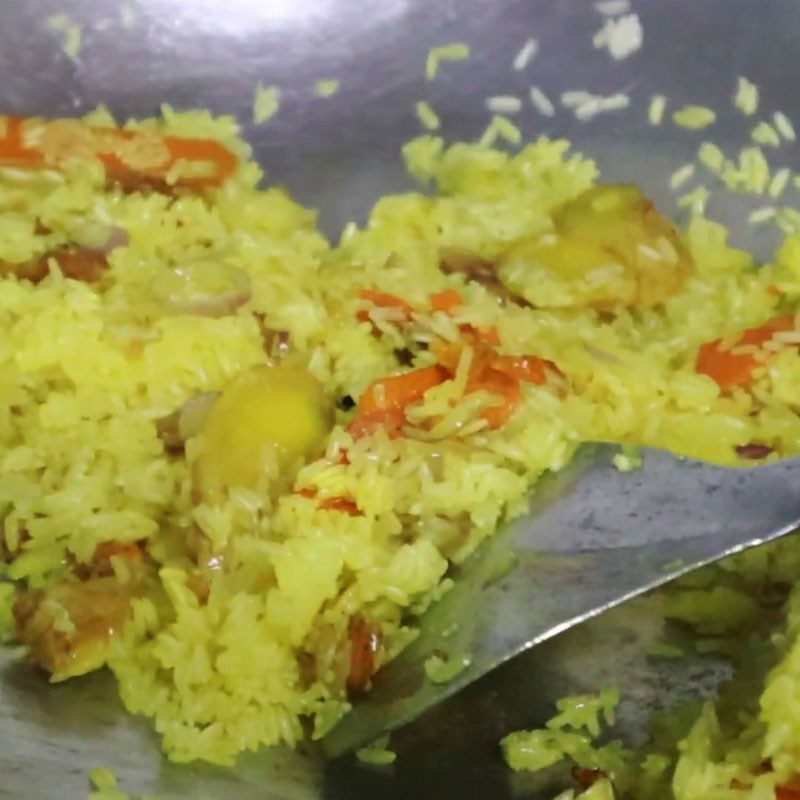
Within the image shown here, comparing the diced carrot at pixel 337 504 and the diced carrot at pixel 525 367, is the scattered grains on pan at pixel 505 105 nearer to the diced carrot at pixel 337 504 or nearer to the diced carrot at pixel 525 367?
the diced carrot at pixel 525 367

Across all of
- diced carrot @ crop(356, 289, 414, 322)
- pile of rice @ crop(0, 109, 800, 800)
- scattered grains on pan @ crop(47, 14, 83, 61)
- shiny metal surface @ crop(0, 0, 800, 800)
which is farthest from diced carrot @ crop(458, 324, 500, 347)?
scattered grains on pan @ crop(47, 14, 83, 61)

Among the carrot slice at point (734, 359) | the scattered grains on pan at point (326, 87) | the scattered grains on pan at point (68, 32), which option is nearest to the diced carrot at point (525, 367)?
the carrot slice at point (734, 359)

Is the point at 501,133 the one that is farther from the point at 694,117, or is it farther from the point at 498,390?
the point at 498,390

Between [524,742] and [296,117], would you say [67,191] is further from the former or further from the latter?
[524,742]

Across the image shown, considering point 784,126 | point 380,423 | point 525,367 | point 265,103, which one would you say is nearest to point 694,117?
point 784,126

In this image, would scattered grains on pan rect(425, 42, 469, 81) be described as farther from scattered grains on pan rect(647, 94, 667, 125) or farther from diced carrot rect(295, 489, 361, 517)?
diced carrot rect(295, 489, 361, 517)

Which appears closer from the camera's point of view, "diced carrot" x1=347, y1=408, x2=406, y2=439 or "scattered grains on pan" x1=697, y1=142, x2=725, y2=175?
"diced carrot" x1=347, y1=408, x2=406, y2=439

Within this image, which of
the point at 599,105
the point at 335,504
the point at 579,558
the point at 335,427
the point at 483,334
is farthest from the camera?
the point at 599,105
